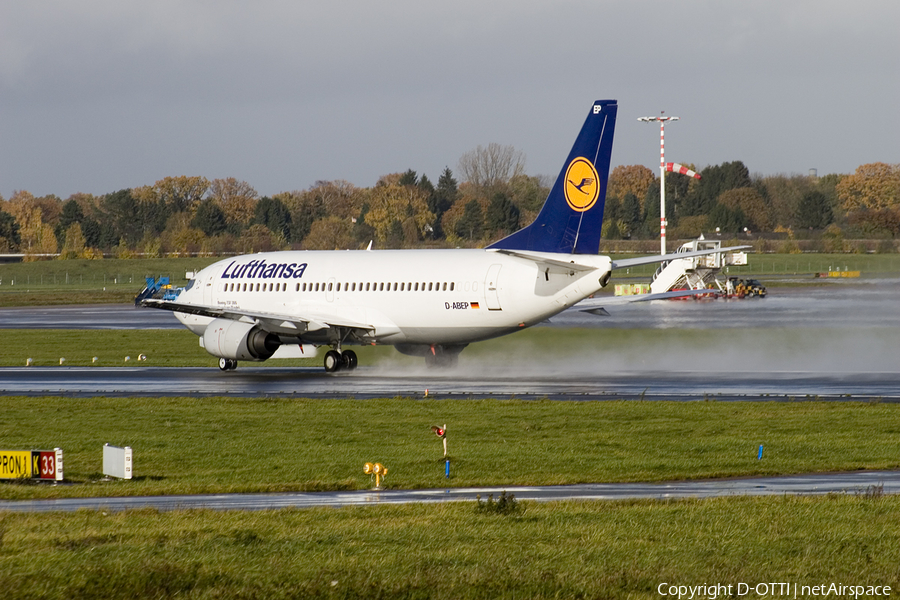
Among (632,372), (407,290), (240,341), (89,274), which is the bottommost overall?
(632,372)

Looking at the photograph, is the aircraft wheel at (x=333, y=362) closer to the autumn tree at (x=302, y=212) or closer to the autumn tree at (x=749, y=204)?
the autumn tree at (x=302, y=212)

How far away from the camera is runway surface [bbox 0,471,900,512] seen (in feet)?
57.6

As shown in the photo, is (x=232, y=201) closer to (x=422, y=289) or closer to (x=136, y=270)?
(x=136, y=270)

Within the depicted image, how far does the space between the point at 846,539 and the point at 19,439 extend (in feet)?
63.4

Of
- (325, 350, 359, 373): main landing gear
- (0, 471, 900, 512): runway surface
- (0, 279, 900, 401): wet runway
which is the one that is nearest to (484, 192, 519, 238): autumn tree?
(0, 279, 900, 401): wet runway

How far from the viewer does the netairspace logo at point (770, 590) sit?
434 inches

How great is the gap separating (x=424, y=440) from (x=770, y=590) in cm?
1419

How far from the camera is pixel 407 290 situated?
4072 cm

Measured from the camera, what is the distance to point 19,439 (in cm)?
2547

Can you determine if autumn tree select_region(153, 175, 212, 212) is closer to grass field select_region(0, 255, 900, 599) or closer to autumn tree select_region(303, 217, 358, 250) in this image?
autumn tree select_region(303, 217, 358, 250)

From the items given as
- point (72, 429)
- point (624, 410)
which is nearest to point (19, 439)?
point (72, 429)

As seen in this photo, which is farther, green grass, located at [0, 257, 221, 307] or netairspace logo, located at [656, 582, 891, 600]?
green grass, located at [0, 257, 221, 307]

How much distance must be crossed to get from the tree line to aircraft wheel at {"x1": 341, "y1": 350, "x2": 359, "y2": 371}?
96.2 metres

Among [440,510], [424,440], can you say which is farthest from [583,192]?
[440,510]
